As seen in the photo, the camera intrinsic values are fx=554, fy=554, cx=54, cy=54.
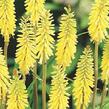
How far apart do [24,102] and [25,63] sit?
A: 16.1 inches

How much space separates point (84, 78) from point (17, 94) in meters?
0.47

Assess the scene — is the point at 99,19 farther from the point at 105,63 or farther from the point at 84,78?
the point at 84,78

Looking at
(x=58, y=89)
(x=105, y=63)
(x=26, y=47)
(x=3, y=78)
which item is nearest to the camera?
(x=58, y=89)

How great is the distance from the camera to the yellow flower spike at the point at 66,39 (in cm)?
362

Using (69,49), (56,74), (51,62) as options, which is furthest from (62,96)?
(51,62)

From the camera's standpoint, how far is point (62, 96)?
3.38 meters

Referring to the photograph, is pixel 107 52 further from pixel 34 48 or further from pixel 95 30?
pixel 34 48

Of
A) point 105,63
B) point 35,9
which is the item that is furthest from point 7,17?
point 105,63

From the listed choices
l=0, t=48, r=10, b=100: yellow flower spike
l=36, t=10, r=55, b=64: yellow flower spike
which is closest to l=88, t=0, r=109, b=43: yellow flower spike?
l=36, t=10, r=55, b=64: yellow flower spike

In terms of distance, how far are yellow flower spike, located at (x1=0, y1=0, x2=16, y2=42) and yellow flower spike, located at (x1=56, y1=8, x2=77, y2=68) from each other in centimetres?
36

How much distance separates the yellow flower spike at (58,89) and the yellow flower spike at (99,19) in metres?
0.56

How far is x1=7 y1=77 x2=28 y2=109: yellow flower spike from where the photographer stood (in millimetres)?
3297

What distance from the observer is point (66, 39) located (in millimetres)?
3693

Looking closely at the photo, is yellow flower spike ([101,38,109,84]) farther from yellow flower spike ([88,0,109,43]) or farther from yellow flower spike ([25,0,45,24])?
yellow flower spike ([25,0,45,24])
